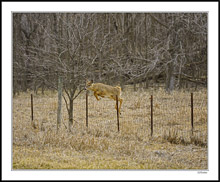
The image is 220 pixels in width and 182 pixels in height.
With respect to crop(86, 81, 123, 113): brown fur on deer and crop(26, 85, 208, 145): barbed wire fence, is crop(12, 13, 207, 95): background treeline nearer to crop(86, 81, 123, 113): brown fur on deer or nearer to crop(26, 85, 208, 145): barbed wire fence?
crop(86, 81, 123, 113): brown fur on deer

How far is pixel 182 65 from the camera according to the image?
891 centimetres

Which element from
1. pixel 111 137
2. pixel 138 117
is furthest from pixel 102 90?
pixel 138 117

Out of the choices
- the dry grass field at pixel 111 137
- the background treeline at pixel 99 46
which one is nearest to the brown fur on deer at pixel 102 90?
the background treeline at pixel 99 46

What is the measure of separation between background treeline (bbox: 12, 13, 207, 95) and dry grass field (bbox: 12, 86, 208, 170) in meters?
0.81

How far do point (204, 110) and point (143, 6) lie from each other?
3.01 metres

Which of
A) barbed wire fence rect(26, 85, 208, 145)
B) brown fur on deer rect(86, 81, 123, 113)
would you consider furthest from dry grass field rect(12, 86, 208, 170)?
brown fur on deer rect(86, 81, 123, 113)

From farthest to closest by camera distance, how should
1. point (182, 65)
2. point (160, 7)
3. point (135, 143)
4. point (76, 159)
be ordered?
point (182, 65), point (135, 143), point (160, 7), point (76, 159)

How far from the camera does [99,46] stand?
7.46 meters

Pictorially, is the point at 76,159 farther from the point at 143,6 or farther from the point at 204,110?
the point at 204,110

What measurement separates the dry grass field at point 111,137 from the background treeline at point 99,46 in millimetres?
807

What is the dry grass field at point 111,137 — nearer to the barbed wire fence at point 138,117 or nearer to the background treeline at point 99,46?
the barbed wire fence at point 138,117

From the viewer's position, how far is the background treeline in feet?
22.5

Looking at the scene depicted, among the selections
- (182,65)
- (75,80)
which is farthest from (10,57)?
(182,65)

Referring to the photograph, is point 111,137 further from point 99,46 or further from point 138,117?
point 99,46
